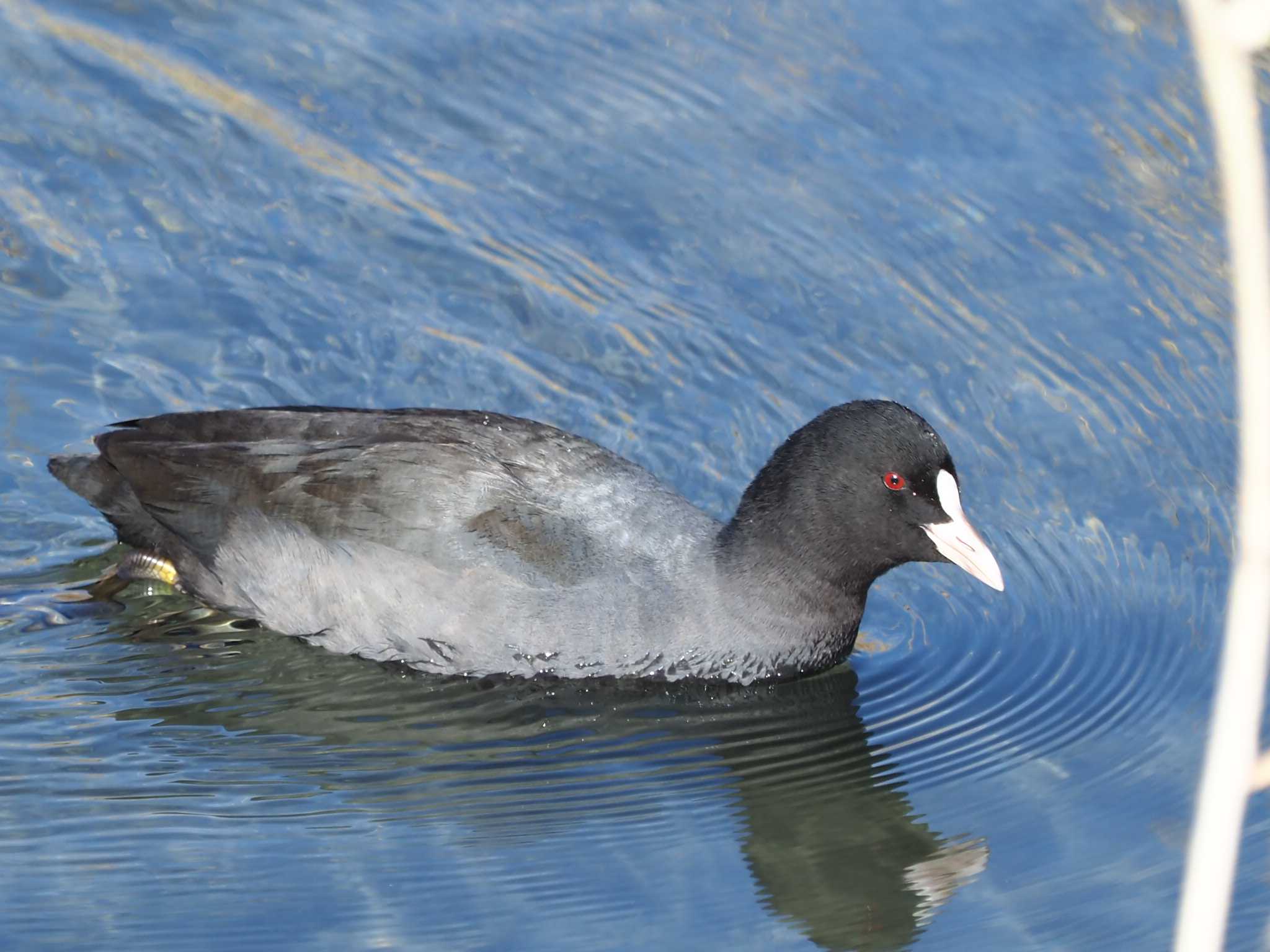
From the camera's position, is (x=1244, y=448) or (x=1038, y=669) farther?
(x=1038, y=669)

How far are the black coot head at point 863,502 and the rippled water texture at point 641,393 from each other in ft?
1.65

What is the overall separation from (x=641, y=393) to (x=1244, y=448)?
5810mm

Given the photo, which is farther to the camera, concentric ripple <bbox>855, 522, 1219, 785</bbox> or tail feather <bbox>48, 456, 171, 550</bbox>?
tail feather <bbox>48, 456, 171, 550</bbox>

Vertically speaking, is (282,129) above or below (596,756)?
above

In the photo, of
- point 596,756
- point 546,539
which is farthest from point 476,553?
point 596,756

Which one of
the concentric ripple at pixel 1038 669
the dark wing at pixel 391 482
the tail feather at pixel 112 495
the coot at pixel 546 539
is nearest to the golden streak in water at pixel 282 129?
the dark wing at pixel 391 482

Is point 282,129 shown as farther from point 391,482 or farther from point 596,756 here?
point 596,756

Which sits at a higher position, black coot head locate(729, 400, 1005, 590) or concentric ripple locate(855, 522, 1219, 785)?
black coot head locate(729, 400, 1005, 590)

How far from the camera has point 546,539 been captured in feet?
19.1

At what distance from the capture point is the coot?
5.81m

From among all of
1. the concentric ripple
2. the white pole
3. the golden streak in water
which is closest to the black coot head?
the concentric ripple

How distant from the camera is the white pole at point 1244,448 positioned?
4.56 feet

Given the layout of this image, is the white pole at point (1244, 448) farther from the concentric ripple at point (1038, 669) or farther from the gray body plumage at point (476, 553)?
the gray body plumage at point (476, 553)

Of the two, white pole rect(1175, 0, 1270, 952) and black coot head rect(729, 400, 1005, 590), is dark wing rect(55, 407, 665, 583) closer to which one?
black coot head rect(729, 400, 1005, 590)
